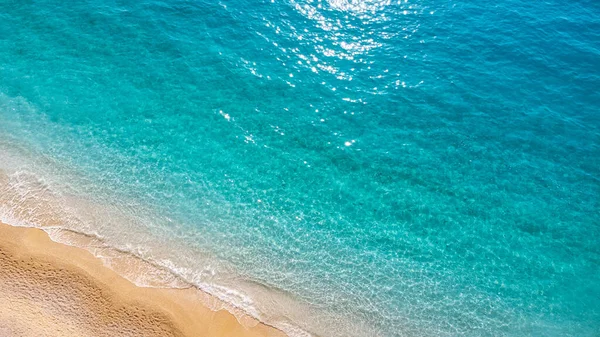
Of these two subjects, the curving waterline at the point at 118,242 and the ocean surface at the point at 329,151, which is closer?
the curving waterline at the point at 118,242

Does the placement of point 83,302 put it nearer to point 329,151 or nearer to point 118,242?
point 118,242

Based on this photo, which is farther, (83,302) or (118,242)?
(118,242)

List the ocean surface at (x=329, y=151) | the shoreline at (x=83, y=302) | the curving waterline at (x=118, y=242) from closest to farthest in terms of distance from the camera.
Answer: the shoreline at (x=83, y=302), the curving waterline at (x=118, y=242), the ocean surface at (x=329, y=151)

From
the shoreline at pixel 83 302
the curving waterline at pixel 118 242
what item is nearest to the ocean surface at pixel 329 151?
the curving waterline at pixel 118 242

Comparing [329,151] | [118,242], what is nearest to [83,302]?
[118,242]

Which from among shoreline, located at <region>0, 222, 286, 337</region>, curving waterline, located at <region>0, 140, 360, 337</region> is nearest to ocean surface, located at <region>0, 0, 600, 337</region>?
curving waterline, located at <region>0, 140, 360, 337</region>

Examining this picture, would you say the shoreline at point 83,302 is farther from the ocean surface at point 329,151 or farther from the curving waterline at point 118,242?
the ocean surface at point 329,151
